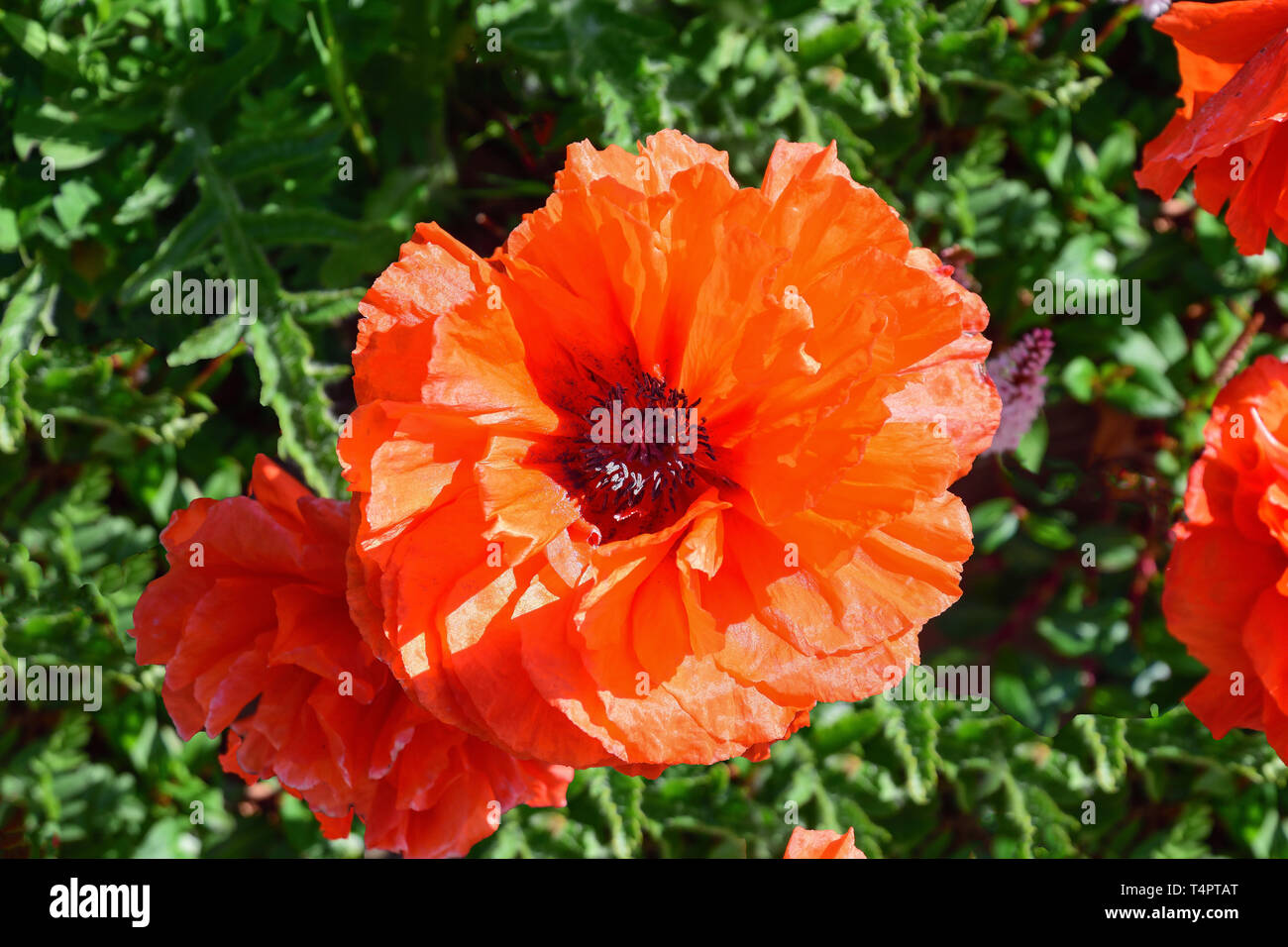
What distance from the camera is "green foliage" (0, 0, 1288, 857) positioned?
1787 millimetres

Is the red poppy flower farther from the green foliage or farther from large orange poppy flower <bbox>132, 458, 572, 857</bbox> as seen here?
the green foliage

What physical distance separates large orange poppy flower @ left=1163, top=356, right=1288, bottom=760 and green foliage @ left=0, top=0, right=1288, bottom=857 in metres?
0.51

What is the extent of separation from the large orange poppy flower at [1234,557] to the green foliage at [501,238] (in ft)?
1.68

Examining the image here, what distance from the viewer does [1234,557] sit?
1.52m

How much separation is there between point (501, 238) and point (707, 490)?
1089 mm

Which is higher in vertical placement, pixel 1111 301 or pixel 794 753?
pixel 1111 301

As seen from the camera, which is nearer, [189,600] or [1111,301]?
[189,600]

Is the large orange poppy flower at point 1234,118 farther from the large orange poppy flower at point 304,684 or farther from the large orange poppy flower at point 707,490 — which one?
the large orange poppy flower at point 304,684

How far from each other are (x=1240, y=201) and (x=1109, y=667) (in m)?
1.21

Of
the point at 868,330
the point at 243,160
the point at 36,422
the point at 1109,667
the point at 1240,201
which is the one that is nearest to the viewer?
the point at 868,330

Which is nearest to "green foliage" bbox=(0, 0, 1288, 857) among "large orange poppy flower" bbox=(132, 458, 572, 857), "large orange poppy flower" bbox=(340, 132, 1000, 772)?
"large orange poppy flower" bbox=(132, 458, 572, 857)
